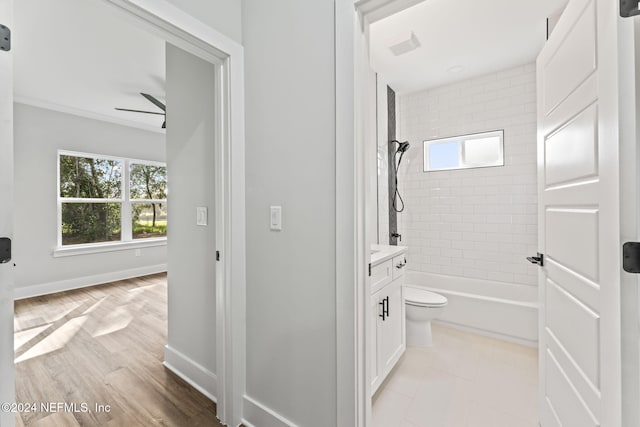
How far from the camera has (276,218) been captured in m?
1.47

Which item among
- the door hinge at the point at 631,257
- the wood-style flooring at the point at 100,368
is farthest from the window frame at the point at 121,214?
the door hinge at the point at 631,257

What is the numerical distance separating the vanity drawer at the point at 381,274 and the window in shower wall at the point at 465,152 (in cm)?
212

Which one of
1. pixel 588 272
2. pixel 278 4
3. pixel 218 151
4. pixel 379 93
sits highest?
→ pixel 379 93

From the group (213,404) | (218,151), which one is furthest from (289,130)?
(213,404)

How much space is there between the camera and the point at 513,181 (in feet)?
10.1

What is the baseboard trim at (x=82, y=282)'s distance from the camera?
378 cm

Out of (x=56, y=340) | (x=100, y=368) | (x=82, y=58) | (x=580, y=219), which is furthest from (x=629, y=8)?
(x=56, y=340)

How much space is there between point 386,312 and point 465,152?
2490mm

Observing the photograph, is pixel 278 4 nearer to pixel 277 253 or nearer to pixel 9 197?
pixel 277 253

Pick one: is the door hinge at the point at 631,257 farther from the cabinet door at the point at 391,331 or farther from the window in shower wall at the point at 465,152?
the window in shower wall at the point at 465,152

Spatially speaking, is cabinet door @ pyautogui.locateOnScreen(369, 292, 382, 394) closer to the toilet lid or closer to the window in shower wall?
the toilet lid

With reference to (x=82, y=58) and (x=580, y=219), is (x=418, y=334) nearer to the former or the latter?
(x=580, y=219)

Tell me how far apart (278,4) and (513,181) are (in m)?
2.93

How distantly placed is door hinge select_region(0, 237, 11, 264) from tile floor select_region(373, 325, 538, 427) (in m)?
1.83
